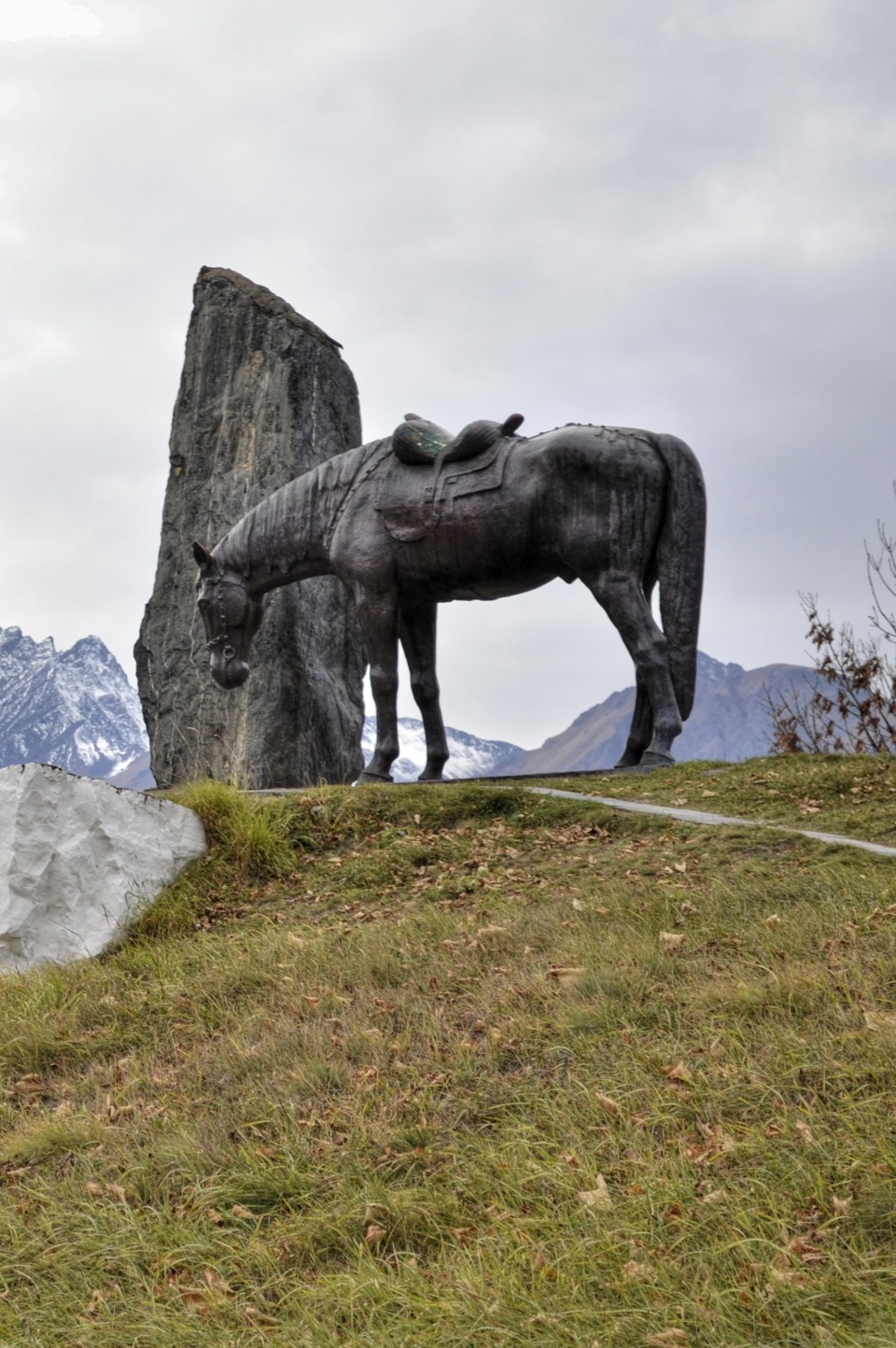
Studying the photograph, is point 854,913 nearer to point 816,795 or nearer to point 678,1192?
point 678,1192

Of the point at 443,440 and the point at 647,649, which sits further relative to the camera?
the point at 443,440

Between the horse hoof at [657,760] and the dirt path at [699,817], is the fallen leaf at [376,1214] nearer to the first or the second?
the dirt path at [699,817]

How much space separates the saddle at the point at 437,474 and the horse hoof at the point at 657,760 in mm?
2268

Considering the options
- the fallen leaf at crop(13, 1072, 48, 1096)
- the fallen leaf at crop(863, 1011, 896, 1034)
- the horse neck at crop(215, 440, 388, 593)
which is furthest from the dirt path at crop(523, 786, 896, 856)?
the fallen leaf at crop(13, 1072, 48, 1096)

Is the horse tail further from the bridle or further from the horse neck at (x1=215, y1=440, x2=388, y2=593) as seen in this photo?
the bridle

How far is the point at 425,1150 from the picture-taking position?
166 inches

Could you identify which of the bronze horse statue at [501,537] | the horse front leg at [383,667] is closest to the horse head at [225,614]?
the bronze horse statue at [501,537]

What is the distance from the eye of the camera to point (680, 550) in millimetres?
9727

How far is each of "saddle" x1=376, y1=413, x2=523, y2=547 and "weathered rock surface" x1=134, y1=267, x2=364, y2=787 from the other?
3.17 meters

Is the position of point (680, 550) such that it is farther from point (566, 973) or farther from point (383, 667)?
point (566, 973)

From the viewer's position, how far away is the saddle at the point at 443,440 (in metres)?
10.1

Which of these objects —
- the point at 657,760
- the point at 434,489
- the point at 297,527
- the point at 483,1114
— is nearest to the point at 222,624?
the point at 297,527

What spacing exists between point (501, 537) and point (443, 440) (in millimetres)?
1009

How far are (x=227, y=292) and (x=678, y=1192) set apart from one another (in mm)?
12551
